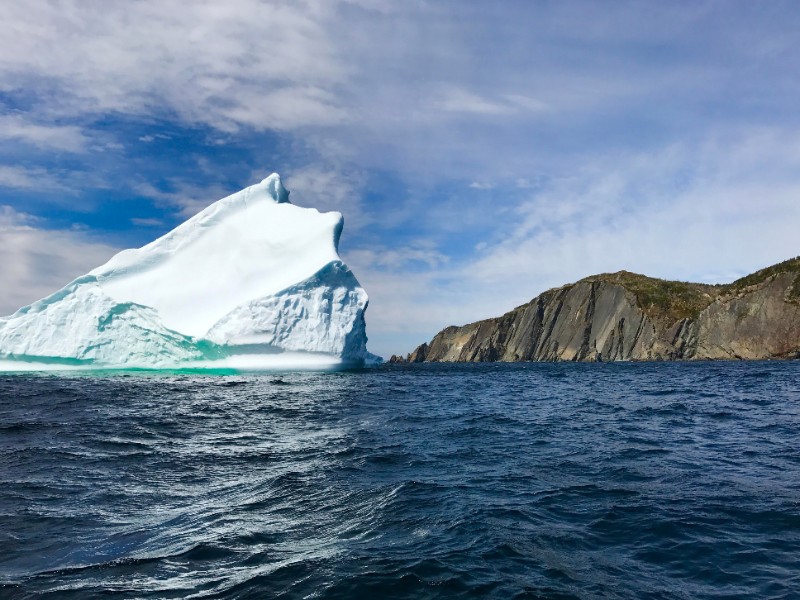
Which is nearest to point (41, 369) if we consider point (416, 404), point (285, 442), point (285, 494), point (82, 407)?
point (82, 407)

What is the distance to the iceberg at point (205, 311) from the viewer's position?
3922 cm

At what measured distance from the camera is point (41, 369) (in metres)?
43.0

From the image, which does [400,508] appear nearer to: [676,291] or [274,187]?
[274,187]

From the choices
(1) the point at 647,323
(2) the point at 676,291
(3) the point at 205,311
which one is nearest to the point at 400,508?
(3) the point at 205,311

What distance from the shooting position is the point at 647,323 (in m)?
102

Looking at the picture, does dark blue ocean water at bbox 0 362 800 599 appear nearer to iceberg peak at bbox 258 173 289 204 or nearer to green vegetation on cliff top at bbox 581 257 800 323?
iceberg peak at bbox 258 173 289 204

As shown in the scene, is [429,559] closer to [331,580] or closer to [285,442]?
[331,580]

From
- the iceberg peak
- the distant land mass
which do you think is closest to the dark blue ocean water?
the iceberg peak

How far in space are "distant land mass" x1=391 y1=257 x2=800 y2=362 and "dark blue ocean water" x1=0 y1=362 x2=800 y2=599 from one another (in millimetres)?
82576

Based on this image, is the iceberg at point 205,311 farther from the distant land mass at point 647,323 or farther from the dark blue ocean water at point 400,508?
the distant land mass at point 647,323

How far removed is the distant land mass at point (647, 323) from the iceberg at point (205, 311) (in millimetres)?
73831

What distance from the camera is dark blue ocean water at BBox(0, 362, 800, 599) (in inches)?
215

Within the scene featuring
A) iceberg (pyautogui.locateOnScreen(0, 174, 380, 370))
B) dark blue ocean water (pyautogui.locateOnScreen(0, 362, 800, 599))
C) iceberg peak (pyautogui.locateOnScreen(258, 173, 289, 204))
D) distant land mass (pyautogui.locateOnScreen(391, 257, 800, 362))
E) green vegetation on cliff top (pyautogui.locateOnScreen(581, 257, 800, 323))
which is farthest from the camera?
green vegetation on cliff top (pyautogui.locateOnScreen(581, 257, 800, 323))

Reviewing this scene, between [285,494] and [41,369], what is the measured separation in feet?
145
